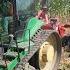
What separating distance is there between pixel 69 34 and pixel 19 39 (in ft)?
10.7

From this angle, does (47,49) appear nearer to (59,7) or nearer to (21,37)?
(21,37)

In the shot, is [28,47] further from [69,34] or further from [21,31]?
[69,34]

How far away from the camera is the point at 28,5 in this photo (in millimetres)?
6266

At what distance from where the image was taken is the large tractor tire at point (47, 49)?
6.02 metres

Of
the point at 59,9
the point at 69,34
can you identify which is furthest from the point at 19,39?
the point at 59,9

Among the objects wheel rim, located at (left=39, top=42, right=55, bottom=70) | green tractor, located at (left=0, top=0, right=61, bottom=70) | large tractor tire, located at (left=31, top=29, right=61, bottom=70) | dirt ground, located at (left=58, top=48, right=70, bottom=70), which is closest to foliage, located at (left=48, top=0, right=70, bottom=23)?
dirt ground, located at (left=58, top=48, right=70, bottom=70)

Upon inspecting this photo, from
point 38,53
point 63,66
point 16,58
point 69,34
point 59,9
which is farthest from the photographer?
point 59,9

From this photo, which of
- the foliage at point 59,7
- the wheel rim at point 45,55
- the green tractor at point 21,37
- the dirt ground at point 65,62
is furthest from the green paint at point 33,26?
the foliage at point 59,7

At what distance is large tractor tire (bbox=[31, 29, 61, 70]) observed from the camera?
6020 millimetres

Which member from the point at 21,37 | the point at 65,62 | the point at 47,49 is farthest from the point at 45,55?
the point at 65,62

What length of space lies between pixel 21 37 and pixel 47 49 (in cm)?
89

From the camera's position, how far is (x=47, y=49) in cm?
645

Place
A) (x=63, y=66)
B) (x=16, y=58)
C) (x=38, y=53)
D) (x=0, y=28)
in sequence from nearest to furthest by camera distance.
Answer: (x=16, y=58), (x=0, y=28), (x=38, y=53), (x=63, y=66)

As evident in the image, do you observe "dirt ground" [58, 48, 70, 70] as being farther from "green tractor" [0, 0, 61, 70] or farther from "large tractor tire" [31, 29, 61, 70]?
"green tractor" [0, 0, 61, 70]
